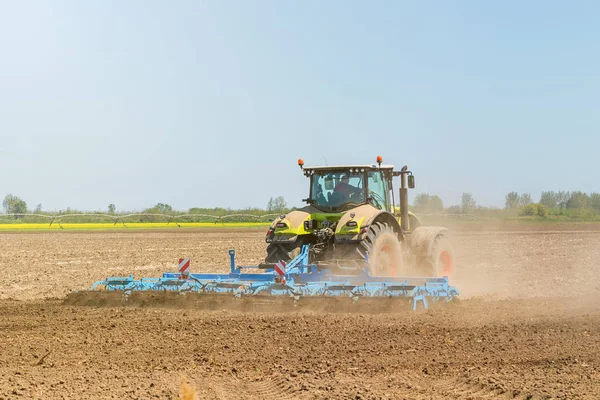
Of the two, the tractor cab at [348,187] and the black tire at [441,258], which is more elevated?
the tractor cab at [348,187]

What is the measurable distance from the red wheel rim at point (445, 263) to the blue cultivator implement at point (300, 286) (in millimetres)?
2504

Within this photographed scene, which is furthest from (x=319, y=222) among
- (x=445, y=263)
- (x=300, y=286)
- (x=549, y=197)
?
(x=549, y=197)

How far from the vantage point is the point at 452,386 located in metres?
6.06

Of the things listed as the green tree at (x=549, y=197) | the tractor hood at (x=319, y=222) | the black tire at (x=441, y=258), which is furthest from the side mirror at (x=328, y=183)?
the green tree at (x=549, y=197)

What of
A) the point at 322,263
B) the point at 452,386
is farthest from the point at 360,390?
the point at 322,263

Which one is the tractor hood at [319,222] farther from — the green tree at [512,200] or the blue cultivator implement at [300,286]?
the green tree at [512,200]

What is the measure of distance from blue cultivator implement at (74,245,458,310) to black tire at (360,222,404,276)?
11.8 inches

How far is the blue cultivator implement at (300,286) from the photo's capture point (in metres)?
9.73

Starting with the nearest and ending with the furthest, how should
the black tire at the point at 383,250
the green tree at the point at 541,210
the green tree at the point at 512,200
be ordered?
the black tire at the point at 383,250 → the green tree at the point at 512,200 → the green tree at the point at 541,210

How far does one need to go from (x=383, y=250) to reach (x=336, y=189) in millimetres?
1445

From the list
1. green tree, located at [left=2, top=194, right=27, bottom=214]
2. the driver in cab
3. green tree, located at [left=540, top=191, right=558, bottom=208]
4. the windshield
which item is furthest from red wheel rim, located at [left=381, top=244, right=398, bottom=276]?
green tree, located at [left=2, top=194, right=27, bottom=214]

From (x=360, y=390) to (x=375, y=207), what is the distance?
246 inches

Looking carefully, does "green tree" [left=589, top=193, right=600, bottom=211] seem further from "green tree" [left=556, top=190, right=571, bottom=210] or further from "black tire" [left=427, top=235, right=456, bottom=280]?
"black tire" [left=427, top=235, right=456, bottom=280]

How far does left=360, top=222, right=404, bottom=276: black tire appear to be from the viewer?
1096cm
